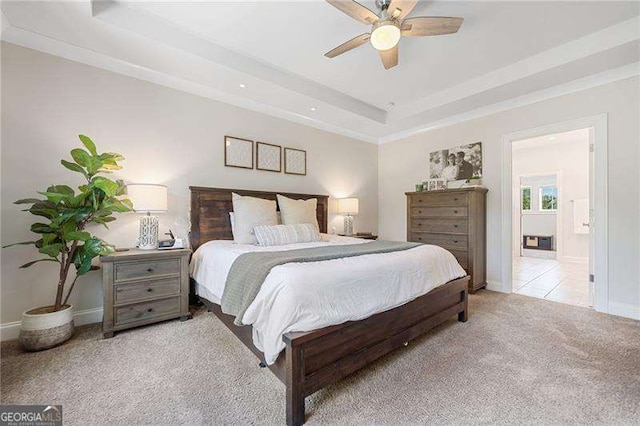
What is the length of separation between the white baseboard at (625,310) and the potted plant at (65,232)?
16.4 feet

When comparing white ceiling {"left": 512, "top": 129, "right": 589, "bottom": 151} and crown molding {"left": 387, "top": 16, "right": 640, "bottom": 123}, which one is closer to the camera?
crown molding {"left": 387, "top": 16, "right": 640, "bottom": 123}

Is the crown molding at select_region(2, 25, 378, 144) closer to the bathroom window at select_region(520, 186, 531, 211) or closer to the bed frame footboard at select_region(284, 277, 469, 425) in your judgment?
the bed frame footboard at select_region(284, 277, 469, 425)

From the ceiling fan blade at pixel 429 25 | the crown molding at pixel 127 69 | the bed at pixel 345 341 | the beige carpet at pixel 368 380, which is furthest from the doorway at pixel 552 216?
the crown molding at pixel 127 69

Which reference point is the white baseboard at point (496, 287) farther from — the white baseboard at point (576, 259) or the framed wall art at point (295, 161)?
the white baseboard at point (576, 259)

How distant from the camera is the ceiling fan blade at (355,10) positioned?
1.78m

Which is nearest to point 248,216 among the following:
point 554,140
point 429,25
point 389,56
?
point 389,56

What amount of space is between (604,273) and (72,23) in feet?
18.4

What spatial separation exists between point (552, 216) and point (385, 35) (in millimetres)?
7646

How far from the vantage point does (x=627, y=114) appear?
2736 mm

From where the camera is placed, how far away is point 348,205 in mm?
4426

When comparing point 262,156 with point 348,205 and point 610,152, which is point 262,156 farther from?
point 610,152

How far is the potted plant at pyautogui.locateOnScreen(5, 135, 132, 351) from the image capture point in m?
2.01

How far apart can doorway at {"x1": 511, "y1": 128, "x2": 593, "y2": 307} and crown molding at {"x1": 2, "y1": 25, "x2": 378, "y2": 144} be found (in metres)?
3.92

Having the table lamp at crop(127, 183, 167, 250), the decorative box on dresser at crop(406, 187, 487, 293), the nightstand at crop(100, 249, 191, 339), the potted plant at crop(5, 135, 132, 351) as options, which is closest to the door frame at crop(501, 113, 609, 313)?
the decorative box on dresser at crop(406, 187, 487, 293)
